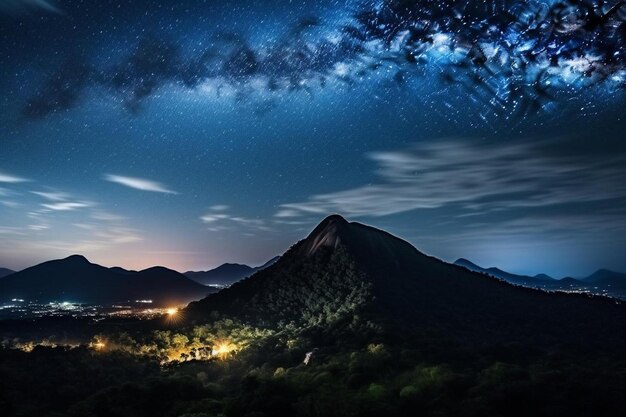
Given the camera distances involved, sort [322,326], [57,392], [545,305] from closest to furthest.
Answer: [57,392], [322,326], [545,305]

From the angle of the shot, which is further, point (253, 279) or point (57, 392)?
point (253, 279)

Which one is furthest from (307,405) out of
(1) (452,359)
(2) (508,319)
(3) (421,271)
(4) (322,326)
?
(3) (421,271)

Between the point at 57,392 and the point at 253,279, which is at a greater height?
the point at 253,279

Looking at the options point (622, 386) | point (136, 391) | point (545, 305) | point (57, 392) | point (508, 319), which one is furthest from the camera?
point (545, 305)

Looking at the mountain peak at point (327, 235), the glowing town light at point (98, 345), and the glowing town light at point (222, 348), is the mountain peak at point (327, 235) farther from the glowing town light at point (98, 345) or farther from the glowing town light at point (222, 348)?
the glowing town light at point (98, 345)

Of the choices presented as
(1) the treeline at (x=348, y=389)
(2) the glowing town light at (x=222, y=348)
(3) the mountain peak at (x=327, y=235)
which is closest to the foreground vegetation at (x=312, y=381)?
(1) the treeline at (x=348, y=389)

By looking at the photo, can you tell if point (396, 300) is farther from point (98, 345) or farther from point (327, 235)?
point (98, 345)

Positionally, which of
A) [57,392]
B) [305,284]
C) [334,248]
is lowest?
[57,392]

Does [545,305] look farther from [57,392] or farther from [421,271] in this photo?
[57,392]

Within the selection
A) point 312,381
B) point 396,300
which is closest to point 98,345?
point 312,381
